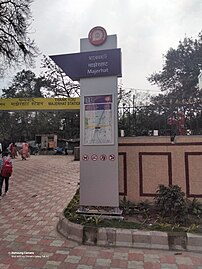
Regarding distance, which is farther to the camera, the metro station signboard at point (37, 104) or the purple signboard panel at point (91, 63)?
the metro station signboard at point (37, 104)

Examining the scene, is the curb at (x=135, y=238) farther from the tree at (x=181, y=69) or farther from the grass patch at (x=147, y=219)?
the tree at (x=181, y=69)

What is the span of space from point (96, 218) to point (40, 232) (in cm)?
107

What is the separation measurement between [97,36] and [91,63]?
1.77ft

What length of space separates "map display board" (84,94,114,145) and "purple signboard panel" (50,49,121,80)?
452 mm

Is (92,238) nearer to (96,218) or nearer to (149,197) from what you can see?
(96,218)

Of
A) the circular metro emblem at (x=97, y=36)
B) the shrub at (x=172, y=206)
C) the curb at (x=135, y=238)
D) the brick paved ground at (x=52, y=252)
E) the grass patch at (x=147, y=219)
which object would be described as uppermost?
the circular metro emblem at (x=97, y=36)

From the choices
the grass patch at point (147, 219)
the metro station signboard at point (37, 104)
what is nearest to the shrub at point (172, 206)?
the grass patch at point (147, 219)

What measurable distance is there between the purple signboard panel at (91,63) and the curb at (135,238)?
2.77 metres

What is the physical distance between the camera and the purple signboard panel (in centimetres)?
447

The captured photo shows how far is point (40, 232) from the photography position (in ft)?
14.0

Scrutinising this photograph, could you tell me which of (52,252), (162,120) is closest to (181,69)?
(162,120)

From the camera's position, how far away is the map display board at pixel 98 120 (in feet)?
14.8

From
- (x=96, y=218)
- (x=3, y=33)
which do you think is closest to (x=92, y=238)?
(x=96, y=218)

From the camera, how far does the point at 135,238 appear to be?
3643 millimetres
